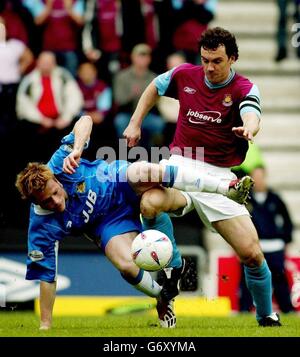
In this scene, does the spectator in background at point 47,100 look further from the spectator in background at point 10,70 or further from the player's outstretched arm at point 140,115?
the player's outstretched arm at point 140,115

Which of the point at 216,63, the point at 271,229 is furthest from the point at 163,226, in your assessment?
the point at 271,229

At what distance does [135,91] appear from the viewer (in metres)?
15.3

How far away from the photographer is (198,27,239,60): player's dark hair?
32.4ft

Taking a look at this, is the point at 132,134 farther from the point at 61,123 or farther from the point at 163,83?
the point at 61,123

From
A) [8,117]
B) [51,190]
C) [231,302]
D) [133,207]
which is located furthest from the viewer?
[8,117]

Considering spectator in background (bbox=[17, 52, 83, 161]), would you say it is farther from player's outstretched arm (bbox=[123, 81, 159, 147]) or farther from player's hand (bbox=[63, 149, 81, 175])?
player's hand (bbox=[63, 149, 81, 175])

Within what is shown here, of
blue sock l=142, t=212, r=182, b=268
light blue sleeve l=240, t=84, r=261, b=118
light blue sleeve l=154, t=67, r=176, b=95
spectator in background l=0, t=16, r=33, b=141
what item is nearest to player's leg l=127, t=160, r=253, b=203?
blue sock l=142, t=212, r=182, b=268

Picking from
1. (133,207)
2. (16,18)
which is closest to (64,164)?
(133,207)

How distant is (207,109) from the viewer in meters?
10.2

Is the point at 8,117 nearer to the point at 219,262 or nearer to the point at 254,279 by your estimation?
the point at 219,262

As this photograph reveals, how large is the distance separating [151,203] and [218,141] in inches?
34.2

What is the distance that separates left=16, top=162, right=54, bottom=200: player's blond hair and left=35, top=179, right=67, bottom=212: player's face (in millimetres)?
43

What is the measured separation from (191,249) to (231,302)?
31.0 inches

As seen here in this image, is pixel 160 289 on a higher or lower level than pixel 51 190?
lower
